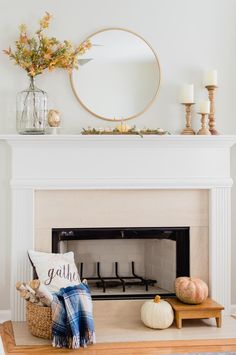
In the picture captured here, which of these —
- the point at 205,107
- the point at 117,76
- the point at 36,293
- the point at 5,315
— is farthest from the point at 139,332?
the point at 117,76

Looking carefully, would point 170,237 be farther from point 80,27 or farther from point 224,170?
point 80,27

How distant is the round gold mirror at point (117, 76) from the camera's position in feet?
14.1

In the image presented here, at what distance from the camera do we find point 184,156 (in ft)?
14.1

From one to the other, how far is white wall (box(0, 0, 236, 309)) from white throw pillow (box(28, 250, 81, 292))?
35cm

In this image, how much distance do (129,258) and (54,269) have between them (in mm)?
672

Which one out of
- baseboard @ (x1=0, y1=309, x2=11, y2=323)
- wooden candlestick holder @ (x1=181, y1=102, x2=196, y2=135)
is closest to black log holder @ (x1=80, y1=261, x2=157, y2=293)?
baseboard @ (x1=0, y1=309, x2=11, y2=323)

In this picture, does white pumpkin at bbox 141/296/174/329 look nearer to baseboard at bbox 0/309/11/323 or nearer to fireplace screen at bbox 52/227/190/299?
fireplace screen at bbox 52/227/190/299

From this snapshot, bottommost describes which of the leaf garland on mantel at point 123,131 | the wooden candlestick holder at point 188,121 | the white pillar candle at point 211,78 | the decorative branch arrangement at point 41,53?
the leaf garland on mantel at point 123,131

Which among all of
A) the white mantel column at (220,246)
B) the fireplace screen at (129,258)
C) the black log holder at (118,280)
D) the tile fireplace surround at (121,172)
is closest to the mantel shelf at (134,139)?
the tile fireplace surround at (121,172)

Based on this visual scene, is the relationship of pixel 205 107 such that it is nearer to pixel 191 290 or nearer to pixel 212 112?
pixel 212 112

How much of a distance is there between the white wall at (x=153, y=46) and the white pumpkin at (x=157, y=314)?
0.78 metres

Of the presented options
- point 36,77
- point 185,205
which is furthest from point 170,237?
point 36,77

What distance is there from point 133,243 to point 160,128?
0.86 metres

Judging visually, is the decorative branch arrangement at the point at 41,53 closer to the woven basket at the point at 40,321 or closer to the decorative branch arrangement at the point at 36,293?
the decorative branch arrangement at the point at 36,293
